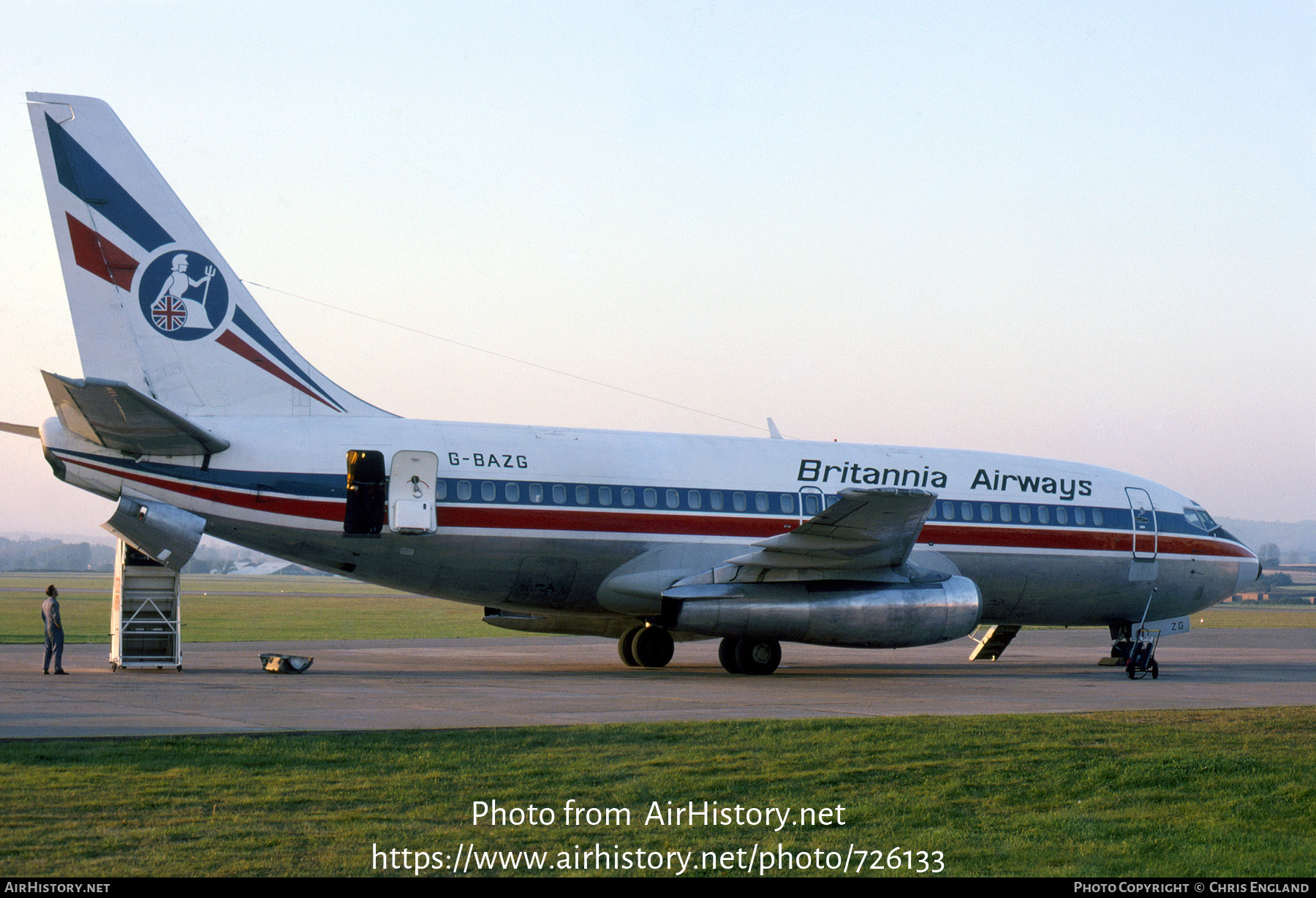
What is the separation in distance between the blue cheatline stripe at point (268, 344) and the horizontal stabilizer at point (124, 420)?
78.6 inches

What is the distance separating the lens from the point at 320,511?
18641 mm

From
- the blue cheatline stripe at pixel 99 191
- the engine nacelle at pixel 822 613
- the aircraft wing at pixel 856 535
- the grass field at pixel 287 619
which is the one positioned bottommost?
the grass field at pixel 287 619

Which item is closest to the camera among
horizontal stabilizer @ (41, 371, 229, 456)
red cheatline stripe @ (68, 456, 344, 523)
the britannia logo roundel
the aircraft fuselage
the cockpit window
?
horizontal stabilizer @ (41, 371, 229, 456)

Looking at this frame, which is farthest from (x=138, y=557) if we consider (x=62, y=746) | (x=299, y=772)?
(x=299, y=772)

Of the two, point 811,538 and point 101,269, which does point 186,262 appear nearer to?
point 101,269

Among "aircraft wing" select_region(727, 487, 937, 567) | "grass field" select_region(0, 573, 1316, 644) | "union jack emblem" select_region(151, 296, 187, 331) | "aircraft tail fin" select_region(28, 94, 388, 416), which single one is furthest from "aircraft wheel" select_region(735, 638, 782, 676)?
"grass field" select_region(0, 573, 1316, 644)

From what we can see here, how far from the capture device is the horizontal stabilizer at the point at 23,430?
60.8 feet

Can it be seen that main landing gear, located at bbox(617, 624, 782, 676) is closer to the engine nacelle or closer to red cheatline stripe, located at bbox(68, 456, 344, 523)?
the engine nacelle

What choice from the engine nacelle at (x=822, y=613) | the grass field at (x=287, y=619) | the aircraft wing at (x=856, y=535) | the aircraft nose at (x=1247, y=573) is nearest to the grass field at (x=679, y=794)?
the aircraft wing at (x=856, y=535)

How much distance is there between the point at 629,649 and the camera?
23.0 m

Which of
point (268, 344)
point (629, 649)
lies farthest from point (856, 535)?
point (268, 344)

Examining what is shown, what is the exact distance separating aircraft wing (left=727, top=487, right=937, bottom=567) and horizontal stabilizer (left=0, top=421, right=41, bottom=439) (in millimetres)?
10711

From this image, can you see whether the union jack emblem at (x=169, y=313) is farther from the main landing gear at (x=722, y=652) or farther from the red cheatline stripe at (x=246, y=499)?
the main landing gear at (x=722, y=652)

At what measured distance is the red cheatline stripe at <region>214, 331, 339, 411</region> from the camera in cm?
1914
